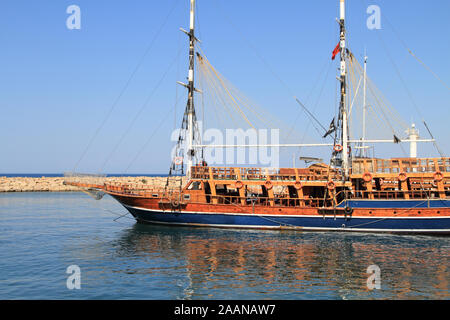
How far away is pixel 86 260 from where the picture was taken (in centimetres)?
2006

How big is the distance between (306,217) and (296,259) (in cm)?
965

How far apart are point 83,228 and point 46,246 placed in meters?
8.21

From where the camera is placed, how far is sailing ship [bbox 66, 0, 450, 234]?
28.4 m

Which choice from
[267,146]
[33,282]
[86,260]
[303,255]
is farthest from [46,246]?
[267,146]

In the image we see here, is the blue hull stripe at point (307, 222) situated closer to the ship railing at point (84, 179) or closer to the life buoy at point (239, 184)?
the life buoy at point (239, 184)

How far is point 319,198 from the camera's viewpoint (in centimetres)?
Answer: 3016

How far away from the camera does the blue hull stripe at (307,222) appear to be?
2803cm

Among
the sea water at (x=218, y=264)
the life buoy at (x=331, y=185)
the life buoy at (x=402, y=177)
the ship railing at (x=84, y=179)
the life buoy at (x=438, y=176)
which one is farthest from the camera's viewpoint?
the ship railing at (x=84, y=179)

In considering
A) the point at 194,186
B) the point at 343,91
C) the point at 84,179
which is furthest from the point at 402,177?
the point at 84,179

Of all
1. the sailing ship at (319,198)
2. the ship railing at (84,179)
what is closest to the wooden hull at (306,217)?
the sailing ship at (319,198)

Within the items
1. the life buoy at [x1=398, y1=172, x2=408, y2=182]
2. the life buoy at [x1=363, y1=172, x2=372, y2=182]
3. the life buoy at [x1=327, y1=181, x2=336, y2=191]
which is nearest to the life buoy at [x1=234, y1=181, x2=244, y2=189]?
the life buoy at [x1=327, y1=181, x2=336, y2=191]

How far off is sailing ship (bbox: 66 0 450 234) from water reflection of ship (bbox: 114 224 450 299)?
4.64 ft
